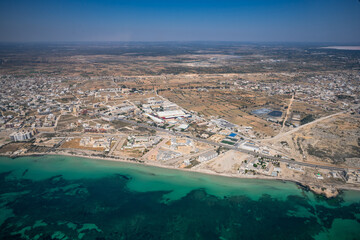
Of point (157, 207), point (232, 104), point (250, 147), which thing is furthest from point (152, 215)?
point (232, 104)

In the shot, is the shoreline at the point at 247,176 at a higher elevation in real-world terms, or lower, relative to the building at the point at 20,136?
lower

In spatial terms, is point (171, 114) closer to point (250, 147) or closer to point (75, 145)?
point (250, 147)

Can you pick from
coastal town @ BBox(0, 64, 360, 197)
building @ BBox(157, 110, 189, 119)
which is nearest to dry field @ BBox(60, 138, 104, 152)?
coastal town @ BBox(0, 64, 360, 197)

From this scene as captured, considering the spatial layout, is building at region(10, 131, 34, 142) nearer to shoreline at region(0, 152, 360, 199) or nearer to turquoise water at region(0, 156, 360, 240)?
shoreline at region(0, 152, 360, 199)

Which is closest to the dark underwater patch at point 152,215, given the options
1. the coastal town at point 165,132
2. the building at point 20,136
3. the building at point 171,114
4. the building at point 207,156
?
the coastal town at point 165,132

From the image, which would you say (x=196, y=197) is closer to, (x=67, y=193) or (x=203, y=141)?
(x=203, y=141)

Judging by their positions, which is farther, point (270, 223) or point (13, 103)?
point (13, 103)

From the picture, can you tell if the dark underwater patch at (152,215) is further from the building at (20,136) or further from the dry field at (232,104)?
the dry field at (232,104)

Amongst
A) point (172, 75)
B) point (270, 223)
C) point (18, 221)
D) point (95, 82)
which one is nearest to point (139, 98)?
point (95, 82)
